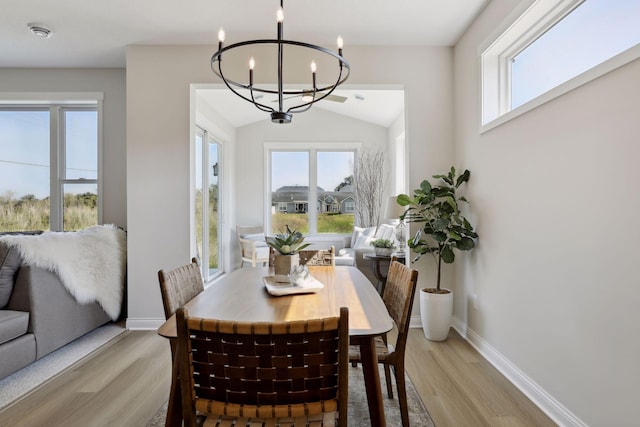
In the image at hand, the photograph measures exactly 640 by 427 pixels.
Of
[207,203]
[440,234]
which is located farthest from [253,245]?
[440,234]

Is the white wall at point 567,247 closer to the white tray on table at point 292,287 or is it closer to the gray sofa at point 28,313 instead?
the white tray on table at point 292,287

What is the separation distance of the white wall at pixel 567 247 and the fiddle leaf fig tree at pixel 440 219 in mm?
173

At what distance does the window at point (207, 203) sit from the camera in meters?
5.20

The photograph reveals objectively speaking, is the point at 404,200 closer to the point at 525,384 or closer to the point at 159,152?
the point at 525,384

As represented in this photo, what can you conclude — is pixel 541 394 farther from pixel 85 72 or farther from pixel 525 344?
pixel 85 72

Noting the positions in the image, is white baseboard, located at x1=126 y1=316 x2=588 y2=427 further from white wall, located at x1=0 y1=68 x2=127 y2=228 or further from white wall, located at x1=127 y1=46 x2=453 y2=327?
white wall, located at x1=0 y1=68 x2=127 y2=228

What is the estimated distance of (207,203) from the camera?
5.49m

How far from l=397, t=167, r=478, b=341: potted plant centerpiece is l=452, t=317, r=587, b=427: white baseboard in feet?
0.92

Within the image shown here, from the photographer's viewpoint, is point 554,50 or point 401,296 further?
point 554,50

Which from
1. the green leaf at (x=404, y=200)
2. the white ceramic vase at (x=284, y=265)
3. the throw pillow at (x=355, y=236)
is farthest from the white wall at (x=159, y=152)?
the throw pillow at (x=355, y=236)

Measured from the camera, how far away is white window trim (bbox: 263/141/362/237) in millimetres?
6891

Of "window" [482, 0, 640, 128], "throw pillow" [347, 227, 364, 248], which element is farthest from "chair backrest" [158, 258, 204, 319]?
"throw pillow" [347, 227, 364, 248]

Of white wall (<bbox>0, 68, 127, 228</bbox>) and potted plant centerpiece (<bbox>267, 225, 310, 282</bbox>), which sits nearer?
potted plant centerpiece (<bbox>267, 225, 310, 282</bbox>)

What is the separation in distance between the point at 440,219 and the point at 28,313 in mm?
3214
